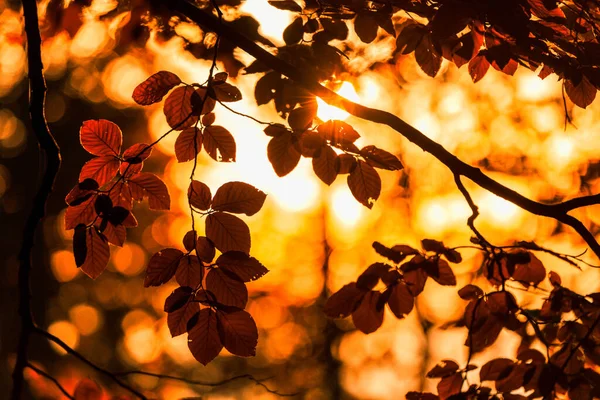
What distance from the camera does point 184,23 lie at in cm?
260

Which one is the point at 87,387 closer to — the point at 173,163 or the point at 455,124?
the point at 455,124

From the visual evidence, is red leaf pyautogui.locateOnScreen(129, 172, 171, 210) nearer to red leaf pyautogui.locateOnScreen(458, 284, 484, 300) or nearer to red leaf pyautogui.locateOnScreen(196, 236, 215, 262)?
red leaf pyautogui.locateOnScreen(196, 236, 215, 262)

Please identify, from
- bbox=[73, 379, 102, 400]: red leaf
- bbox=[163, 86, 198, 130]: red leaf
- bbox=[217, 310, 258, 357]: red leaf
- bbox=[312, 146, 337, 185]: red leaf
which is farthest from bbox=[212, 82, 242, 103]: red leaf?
bbox=[73, 379, 102, 400]: red leaf

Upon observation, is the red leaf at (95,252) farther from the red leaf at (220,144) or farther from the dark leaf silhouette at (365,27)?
the dark leaf silhouette at (365,27)

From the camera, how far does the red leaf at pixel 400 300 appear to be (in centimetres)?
224

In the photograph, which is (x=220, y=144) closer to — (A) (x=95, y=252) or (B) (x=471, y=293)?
(A) (x=95, y=252)

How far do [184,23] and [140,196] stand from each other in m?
1.08

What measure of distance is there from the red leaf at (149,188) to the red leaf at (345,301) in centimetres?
73

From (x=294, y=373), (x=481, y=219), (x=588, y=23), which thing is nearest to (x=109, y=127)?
(x=588, y=23)

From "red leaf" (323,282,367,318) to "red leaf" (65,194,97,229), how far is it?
88 centimetres

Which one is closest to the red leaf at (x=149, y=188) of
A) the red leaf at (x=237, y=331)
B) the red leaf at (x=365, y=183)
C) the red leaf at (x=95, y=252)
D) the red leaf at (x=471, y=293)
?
the red leaf at (x=95, y=252)

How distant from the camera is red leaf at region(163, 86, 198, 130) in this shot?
6.01 ft

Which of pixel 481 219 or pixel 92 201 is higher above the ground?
pixel 481 219

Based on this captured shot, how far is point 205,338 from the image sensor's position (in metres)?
1.60
